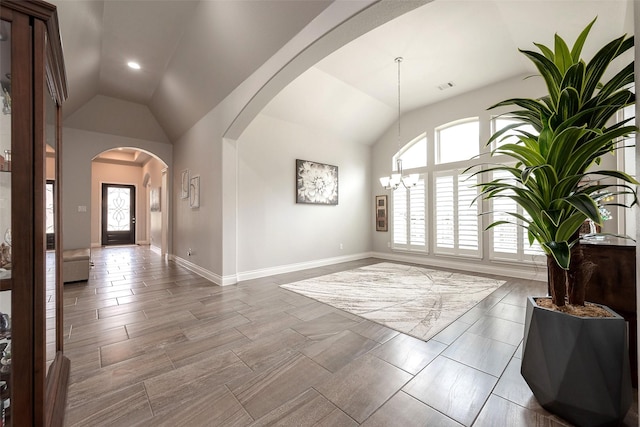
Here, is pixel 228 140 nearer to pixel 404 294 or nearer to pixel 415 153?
pixel 404 294

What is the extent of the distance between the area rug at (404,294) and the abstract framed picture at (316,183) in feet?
5.44

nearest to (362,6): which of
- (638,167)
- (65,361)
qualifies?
(638,167)

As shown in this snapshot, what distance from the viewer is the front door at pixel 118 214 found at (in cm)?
919

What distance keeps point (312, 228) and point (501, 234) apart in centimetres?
353

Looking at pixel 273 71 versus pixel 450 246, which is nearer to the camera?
pixel 273 71

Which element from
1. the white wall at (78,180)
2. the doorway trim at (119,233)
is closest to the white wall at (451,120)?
the white wall at (78,180)

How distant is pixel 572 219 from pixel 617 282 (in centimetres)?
89

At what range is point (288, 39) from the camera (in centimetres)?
260

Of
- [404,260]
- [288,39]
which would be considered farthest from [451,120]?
[288,39]

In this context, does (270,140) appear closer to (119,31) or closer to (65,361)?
(119,31)

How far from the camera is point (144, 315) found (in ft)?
8.82

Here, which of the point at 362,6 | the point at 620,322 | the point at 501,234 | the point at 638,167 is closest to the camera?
the point at 638,167

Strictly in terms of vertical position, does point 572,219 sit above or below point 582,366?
above

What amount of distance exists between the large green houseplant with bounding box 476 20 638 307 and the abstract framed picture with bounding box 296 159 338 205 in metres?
4.06
